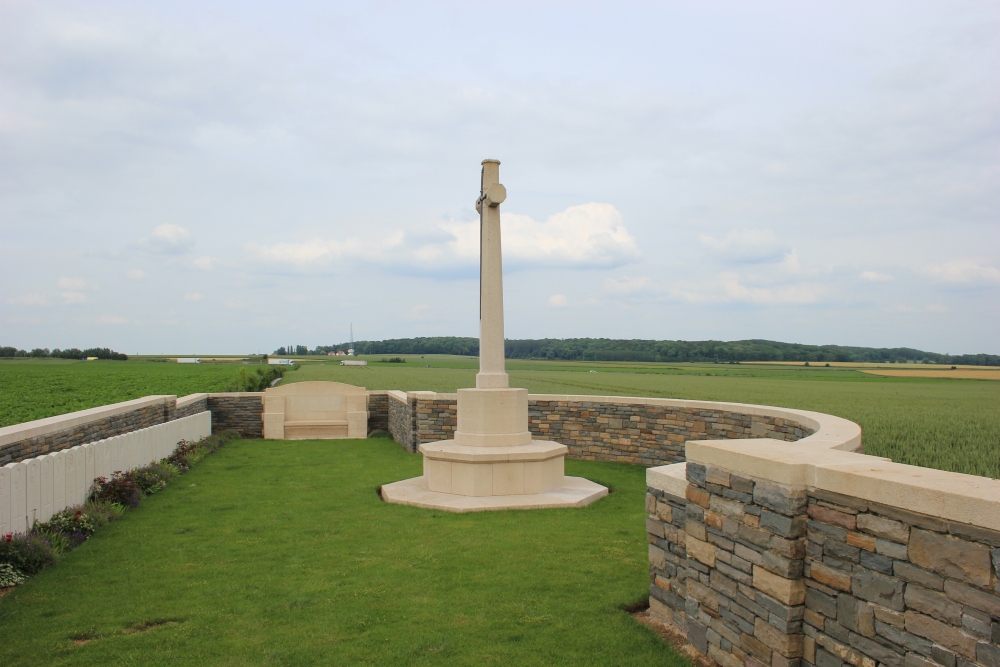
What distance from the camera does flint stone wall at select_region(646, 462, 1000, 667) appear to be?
2637 mm

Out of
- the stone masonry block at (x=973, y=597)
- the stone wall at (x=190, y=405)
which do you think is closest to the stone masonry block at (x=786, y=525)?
the stone masonry block at (x=973, y=597)

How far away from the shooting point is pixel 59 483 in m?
6.97

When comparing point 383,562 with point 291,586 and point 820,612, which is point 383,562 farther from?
point 820,612

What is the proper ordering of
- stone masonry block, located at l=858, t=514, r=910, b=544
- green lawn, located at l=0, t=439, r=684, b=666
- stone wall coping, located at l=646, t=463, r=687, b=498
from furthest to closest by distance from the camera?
stone wall coping, located at l=646, t=463, r=687, b=498 < green lawn, located at l=0, t=439, r=684, b=666 < stone masonry block, located at l=858, t=514, r=910, b=544

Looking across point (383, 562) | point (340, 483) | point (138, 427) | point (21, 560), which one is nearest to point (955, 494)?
point (383, 562)

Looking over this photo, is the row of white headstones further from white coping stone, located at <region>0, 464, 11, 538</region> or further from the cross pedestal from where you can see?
the cross pedestal

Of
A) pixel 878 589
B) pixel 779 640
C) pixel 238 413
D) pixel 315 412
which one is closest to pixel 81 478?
pixel 779 640

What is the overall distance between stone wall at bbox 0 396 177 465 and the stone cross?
543 cm

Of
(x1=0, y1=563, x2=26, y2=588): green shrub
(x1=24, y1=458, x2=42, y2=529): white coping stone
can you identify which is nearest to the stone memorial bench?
(x1=24, y1=458, x2=42, y2=529): white coping stone

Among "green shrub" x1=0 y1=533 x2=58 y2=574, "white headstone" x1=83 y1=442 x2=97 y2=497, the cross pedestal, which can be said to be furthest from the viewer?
the cross pedestal

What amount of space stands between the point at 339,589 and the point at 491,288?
517cm

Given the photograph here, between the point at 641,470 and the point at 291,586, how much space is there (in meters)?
7.46

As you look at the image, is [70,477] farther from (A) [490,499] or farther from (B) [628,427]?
(B) [628,427]

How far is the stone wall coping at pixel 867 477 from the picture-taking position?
263cm
